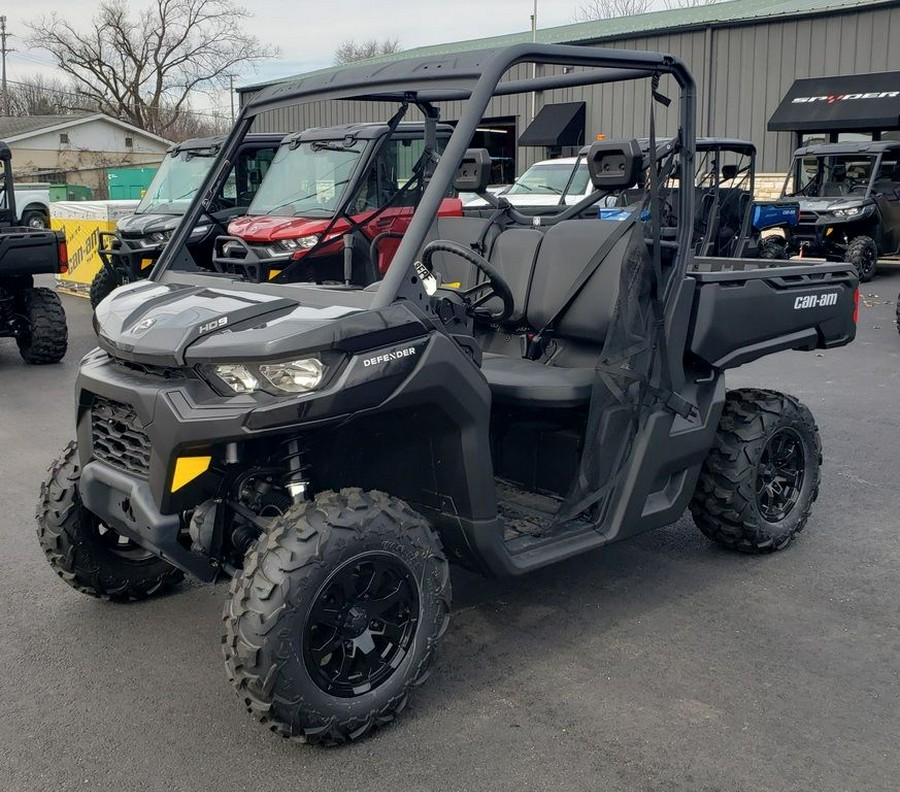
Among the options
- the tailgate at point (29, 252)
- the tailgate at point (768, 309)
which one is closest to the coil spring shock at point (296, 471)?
the tailgate at point (768, 309)

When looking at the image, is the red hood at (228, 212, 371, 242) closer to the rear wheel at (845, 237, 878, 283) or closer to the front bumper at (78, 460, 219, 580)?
the front bumper at (78, 460, 219, 580)

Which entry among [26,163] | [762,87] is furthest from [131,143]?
[762,87]

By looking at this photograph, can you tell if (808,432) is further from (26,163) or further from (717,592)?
(26,163)

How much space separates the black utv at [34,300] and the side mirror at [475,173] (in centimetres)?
603

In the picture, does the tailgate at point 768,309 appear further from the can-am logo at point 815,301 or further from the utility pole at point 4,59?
the utility pole at point 4,59

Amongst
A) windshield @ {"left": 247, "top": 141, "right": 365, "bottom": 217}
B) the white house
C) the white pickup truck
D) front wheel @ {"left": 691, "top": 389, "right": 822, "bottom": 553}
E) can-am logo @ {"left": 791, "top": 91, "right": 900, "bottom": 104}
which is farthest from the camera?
the white house

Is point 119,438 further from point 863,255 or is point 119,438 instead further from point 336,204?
point 863,255

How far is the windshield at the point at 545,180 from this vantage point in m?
14.7

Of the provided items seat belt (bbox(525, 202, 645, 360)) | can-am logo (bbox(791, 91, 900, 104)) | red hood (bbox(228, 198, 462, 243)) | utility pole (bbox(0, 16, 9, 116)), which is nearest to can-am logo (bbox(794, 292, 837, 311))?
seat belt (bbox(525, 202, 645, 360))

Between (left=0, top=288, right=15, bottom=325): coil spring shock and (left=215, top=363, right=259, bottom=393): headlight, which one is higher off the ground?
(left=215, top=363, right=259, bottom=393): headlight

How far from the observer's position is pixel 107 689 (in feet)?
11.6

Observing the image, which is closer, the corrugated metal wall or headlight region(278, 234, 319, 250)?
headlight region(278, 234, 319, 250)

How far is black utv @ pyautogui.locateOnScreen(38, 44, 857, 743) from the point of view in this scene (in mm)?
3064

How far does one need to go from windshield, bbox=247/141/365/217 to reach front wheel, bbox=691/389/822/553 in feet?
17.3
